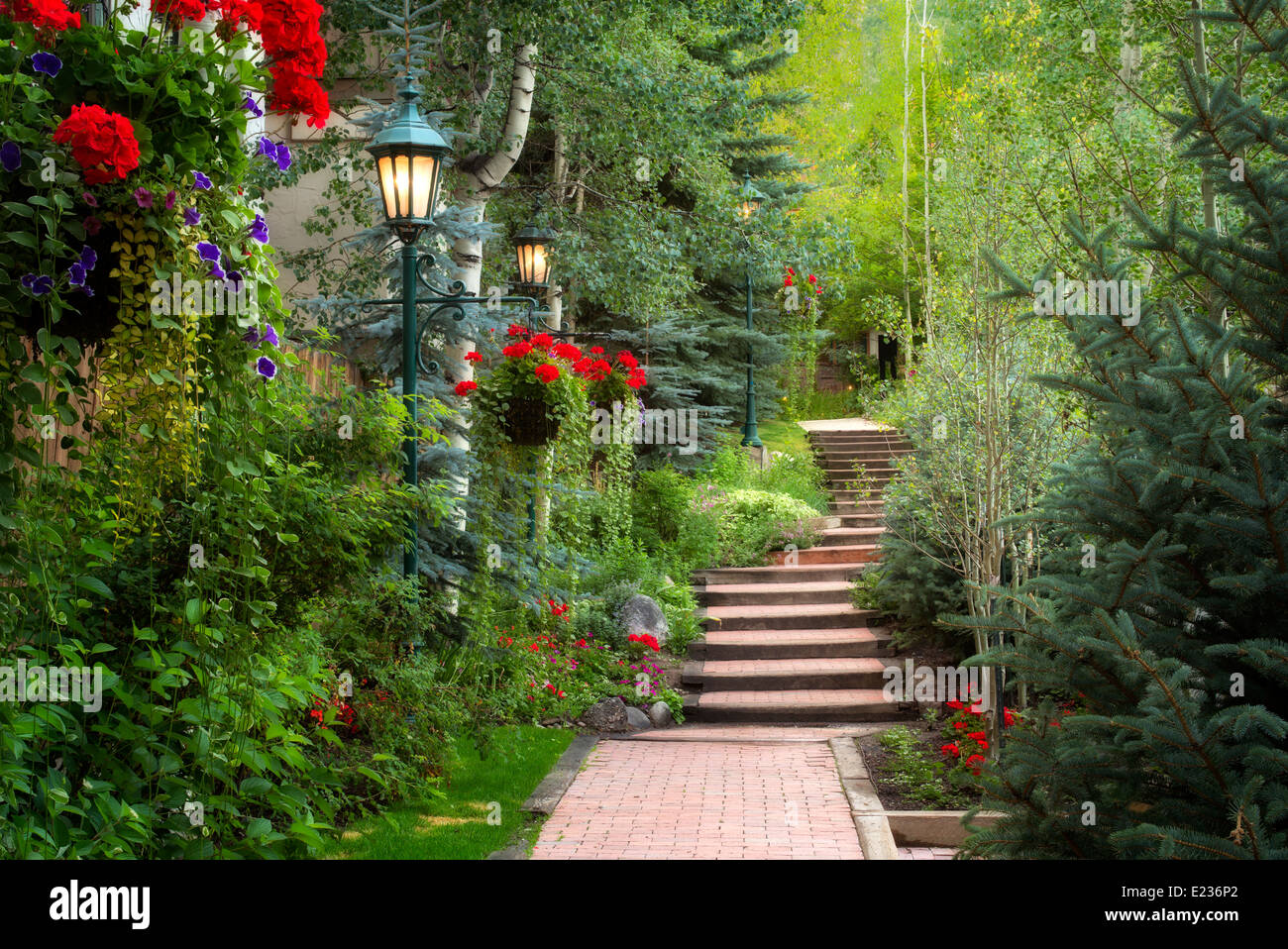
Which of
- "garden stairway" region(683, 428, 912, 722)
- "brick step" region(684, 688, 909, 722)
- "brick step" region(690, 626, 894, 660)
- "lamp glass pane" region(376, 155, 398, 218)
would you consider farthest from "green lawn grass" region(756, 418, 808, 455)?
"lamp glass pane" region(376, 155, 398, 218)

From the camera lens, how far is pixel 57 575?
3.31 m

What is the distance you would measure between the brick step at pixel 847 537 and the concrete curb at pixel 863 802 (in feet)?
18.5

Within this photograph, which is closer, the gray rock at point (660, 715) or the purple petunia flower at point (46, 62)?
the purple petunia flower at point (46, 62)

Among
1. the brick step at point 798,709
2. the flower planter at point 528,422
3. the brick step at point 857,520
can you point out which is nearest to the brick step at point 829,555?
the brick step at point 857,520

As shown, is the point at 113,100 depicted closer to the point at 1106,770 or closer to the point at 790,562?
the point at 1106,770

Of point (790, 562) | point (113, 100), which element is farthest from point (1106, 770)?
point (790, 562)

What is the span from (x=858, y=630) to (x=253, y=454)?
28.3 feet

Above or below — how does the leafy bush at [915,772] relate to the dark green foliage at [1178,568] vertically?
below

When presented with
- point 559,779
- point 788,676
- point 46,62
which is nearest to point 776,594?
point 788,676

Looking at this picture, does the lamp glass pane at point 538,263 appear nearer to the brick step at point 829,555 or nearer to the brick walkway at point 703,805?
the brick walkway at point 703,805

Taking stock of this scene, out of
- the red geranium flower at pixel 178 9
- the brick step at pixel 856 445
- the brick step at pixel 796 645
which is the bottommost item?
the brick step at pixel 796 645

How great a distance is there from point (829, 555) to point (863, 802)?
697cm

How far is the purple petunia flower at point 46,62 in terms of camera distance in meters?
2.86

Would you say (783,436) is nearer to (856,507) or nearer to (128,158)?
(856,507)
